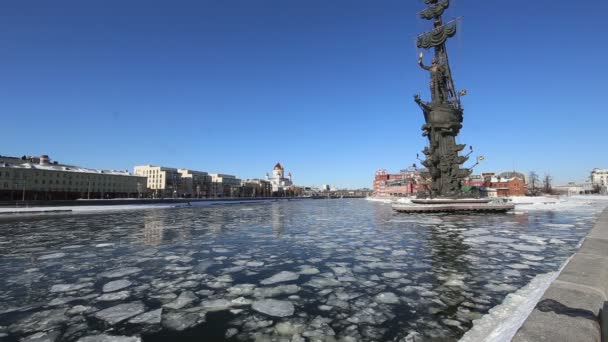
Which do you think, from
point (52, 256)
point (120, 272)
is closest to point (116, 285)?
point (120, 272)

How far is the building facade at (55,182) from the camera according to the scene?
79188mm

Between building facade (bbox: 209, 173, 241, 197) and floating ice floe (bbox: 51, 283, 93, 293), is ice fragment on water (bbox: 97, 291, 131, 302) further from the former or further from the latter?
building facade (bbox: 209, 173, 241, 197)

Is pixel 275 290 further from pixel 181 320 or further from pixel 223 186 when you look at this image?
pixel 223 186

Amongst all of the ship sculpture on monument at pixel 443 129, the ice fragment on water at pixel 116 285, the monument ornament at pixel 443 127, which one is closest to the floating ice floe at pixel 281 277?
the ice fragment on water at pixel 116 285

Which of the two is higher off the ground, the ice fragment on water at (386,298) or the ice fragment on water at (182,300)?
the ice fragment on water at (182,300)

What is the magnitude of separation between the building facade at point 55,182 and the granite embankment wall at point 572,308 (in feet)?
309

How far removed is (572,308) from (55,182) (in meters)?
112

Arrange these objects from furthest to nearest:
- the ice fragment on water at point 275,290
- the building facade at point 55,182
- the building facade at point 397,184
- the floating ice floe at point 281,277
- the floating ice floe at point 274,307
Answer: the building facade at point 397,184
the building facade at point 55,182
the floating ice floe at point 281,277
the ice fragment on water at point 275,290
the floating ice floe at point 274,307

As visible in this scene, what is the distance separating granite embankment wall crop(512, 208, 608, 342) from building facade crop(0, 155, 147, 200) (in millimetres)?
94092

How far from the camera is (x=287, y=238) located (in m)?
14.3

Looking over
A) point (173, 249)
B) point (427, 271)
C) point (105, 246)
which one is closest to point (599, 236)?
point (427, 271)

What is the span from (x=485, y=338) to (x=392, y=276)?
3435mm

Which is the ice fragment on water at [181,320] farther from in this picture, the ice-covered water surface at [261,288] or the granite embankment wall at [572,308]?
the granite embankment wall at [572,308]

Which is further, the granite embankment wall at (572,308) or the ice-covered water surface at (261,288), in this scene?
the ice-covered water surface at (261,288)
